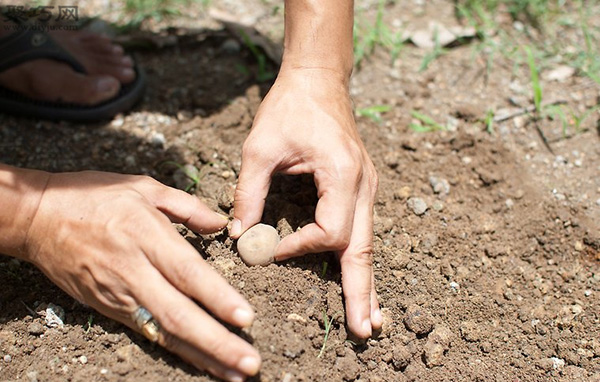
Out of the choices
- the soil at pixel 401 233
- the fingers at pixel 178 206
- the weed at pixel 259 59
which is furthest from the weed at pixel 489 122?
the fingers at pixel 178 206

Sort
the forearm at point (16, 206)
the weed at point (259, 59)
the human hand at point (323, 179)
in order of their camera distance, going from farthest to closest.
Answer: the weed at point (259, 59), the human hand at point (323, 179), the forearm at point (16, 206)

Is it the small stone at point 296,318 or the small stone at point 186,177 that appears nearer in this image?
the small stone at point 296,318

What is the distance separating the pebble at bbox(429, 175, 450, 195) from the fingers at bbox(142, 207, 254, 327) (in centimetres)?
124

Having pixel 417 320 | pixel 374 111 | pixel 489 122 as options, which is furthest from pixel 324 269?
pixel 489 122

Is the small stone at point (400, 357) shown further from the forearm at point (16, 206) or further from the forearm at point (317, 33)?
the forearm at point (16, 206)

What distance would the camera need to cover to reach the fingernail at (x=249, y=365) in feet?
5.73

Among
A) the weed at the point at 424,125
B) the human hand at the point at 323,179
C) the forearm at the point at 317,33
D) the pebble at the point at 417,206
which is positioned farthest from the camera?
the weed at the point at 424,125

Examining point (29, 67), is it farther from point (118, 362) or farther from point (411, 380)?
point (411, 380)

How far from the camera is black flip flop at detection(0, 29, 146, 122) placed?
9.30 ft

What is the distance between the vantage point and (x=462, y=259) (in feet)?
7.99

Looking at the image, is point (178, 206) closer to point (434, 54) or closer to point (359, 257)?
point (359, 257)

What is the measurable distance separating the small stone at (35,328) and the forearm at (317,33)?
1.31 m

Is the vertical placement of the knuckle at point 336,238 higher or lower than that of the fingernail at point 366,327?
higher

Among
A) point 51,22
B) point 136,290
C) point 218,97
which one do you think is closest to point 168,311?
point 136,290
